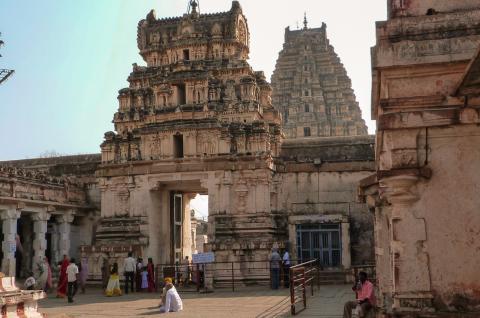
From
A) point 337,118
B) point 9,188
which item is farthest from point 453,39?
point 337,118

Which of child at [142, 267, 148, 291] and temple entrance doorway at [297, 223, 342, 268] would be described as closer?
child at [142, 267, 148, 291]

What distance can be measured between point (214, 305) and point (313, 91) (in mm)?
36231

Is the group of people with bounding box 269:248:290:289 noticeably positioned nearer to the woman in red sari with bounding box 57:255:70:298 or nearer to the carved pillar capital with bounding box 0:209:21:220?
the woman in red sari with bounding box 57:255:70:298

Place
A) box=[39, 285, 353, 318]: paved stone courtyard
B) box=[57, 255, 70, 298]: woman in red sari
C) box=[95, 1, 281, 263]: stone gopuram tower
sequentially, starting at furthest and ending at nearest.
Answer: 1. box=[95, 1, 281, 263]: stone gopuram tower
2. box=[57, 255, 70, 298]: woman in red sari
3. box=[39, 285, 353, 318]: paved stone courtyard

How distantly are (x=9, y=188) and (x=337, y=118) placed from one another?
32.6m

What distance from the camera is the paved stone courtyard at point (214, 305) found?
13711 millimetres

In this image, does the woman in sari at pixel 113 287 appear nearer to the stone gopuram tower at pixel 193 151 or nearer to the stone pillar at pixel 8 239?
the stone gopuram tower at pixel 193 151

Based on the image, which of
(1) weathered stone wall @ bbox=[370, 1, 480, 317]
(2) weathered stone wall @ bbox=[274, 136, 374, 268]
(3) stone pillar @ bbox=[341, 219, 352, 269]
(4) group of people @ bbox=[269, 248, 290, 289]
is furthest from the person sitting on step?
(2) weathered stone wall @ bbox=[274, 136, 374, 268]

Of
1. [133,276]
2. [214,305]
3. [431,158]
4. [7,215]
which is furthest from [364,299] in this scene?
[7,215]

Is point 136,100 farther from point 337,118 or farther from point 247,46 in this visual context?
point 337,118

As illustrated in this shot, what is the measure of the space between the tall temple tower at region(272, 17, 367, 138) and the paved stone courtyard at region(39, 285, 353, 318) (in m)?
30.0

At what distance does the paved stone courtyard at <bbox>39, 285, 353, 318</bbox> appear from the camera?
13.7 metres

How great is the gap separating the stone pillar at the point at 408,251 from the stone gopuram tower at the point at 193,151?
14434 millimetres

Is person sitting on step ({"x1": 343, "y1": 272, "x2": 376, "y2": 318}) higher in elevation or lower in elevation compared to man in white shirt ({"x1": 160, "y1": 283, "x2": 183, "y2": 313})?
higher
